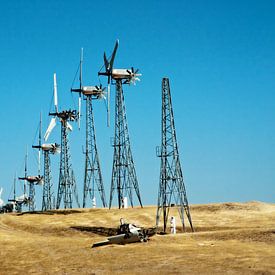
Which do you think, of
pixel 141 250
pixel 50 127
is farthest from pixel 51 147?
pixel 141 250

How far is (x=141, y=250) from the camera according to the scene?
37594 millimetres

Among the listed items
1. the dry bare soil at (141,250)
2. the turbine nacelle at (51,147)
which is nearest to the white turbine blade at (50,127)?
the turbine nacelle at (51,147)

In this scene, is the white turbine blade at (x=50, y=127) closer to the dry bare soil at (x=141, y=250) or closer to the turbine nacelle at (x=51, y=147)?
the turbine nacelle at (x=51, y=147)

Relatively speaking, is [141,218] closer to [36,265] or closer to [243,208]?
[243,208]

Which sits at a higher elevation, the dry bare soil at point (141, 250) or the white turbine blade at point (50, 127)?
the white turbine blade at point (50, 127)

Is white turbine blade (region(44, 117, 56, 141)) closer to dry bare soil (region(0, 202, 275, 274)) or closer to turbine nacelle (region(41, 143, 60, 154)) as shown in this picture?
turbine nacelle (region(41, 143, 60, 154))

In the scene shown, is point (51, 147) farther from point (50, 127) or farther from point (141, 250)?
point (141, 250)

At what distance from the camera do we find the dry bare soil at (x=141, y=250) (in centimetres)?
3206

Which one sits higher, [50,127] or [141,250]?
[50,127]

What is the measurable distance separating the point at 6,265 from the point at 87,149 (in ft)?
142

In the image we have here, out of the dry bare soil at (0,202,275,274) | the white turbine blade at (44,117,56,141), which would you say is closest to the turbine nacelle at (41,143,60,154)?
the white turbine blade at (44,117,56,141)

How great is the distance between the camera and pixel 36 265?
124 feet

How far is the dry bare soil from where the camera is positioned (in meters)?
32.1

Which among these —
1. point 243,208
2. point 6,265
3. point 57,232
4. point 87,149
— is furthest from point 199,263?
point 87,149
